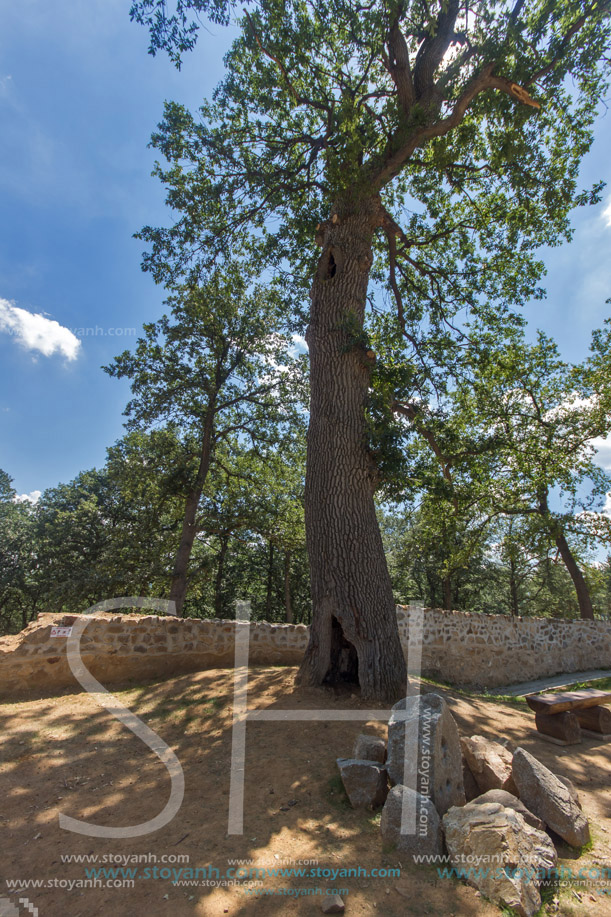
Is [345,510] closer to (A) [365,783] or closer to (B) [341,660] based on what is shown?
(B) [341,660]

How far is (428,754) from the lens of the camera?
3217 mm

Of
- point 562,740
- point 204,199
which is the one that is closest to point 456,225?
point 204,199

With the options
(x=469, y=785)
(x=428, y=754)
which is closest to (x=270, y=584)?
(x=469, y=785)

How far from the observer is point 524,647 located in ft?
37.4

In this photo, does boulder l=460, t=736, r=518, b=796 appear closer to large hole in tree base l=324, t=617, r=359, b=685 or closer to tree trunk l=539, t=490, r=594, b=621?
large hole in tree base l=324, t=617, r=359, b=685

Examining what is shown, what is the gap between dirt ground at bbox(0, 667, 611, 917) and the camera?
7.84ft

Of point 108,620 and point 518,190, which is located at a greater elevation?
point 518,190

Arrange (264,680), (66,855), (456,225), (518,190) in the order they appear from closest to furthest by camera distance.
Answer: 1. (66,855)
2. (264,680)
3. (518,190)
4. (456,225)

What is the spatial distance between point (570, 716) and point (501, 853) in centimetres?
364

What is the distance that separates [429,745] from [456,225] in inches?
387

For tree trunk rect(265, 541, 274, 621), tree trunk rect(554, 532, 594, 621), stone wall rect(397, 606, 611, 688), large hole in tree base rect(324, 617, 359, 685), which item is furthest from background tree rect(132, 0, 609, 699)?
tree trunk rect(265, 541, 274, 621)

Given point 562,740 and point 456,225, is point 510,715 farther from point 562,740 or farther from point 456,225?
point 456,225

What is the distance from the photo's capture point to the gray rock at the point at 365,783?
331 centimetres

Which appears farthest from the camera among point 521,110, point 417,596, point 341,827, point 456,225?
point 417,596
